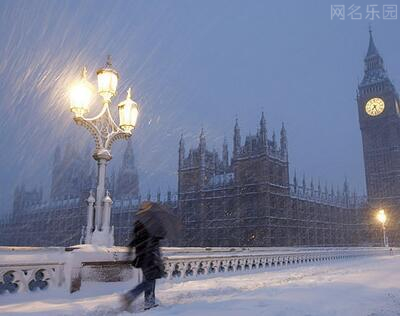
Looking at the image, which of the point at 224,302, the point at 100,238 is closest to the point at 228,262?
the point at 100,238

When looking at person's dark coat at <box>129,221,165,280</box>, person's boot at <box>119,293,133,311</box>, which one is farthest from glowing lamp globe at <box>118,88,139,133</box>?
person's boot at <box>119,293,133,311</box>

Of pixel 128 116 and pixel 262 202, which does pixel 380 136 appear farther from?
pixel 128 116

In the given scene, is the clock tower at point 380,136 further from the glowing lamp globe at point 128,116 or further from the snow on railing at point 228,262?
the glowing lamp globe at point 128,116

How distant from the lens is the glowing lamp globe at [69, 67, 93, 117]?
7.94 metres

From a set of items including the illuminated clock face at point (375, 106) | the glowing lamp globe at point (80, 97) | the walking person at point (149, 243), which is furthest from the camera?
the illuminated clock face at point (375, 106)

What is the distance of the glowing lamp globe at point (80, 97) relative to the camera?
794 cm

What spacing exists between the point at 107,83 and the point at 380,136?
79994 millimetres

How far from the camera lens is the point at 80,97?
7.94 meters

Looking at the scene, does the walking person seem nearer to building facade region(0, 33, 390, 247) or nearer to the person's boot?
the person's boot

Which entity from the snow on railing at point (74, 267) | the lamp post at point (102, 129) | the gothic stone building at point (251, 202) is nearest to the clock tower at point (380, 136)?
the gothic stone building at point (251, 202)

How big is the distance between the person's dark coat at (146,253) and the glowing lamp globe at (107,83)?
13.7ft

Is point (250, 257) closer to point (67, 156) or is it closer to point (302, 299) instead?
point (302, 299)

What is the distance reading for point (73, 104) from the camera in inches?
314

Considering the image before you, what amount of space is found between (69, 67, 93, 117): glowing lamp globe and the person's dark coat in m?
3.91
